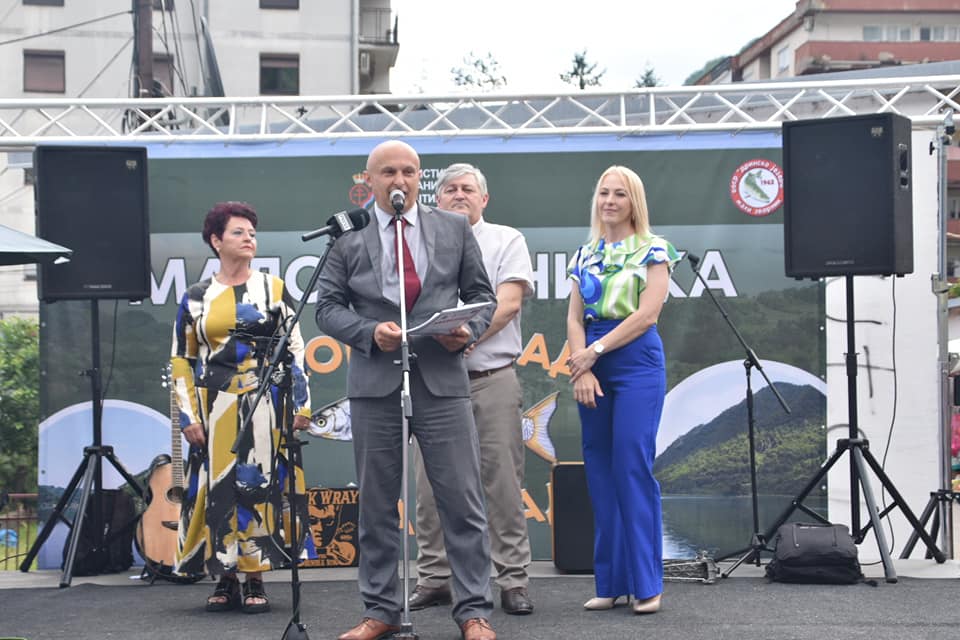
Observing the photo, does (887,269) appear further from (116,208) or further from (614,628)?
(116,208)

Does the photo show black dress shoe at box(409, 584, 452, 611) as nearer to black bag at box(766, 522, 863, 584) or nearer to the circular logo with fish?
black bag at box(766, 522, 863, 584)

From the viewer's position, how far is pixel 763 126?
6.20 m

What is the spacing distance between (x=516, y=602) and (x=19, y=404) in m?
9.76

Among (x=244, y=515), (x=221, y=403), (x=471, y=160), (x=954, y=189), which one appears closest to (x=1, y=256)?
(x=221, y=403)

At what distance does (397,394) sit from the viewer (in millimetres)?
4023

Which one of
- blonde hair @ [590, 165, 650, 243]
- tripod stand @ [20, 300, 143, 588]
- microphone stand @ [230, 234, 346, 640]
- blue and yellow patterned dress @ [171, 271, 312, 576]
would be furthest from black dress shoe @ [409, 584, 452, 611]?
tripod stand @ [20, 300, 143, 588]

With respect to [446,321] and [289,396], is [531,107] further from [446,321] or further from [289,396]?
[446,321]

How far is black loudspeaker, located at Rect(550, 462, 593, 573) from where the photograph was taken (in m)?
5.74

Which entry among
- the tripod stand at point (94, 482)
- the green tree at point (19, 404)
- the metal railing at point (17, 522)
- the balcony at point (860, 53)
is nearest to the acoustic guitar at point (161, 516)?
the tripod stand at point (94, 482)

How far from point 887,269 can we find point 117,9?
2808 centimetres

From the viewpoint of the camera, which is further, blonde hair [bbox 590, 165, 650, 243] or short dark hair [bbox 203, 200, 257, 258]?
short dark hair [bbox 203, 200, 257, 258]

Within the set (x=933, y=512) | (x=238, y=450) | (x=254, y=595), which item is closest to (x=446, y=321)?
(x=238, y=450)

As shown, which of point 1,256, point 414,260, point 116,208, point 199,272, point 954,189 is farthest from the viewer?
point 954,189

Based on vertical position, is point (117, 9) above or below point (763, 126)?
above
